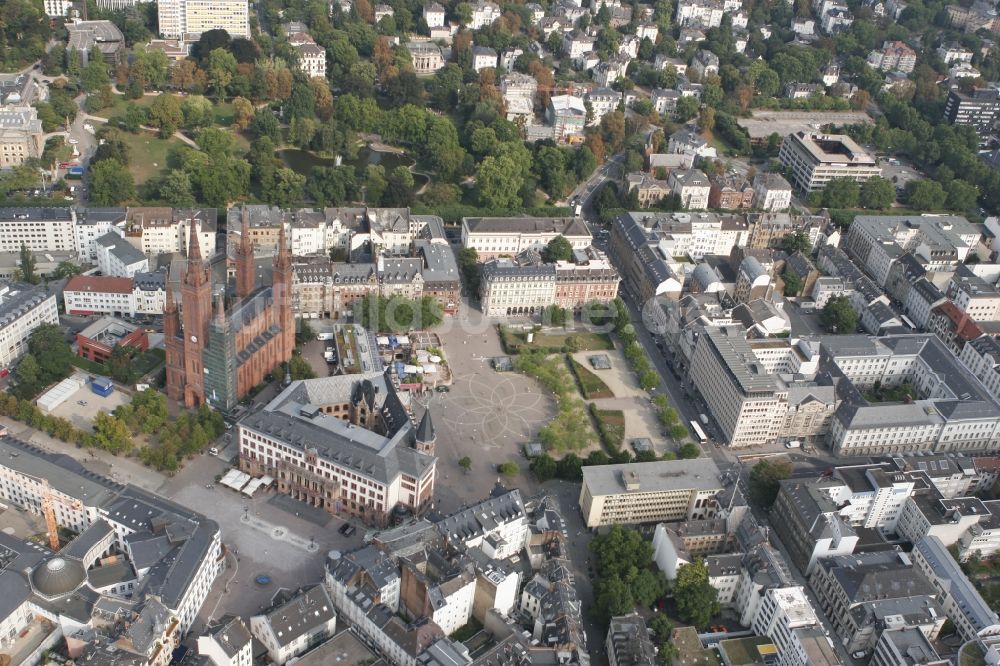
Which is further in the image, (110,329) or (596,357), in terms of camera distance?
(596,357)

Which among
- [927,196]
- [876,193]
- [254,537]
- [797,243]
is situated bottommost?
[254,537]

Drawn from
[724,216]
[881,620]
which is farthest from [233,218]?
[881,620]

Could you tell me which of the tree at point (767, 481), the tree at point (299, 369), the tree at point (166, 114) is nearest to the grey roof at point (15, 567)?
the tree at point (299, 369)

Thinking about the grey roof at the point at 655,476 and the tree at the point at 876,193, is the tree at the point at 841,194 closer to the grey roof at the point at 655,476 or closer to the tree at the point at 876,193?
the tree at the point at 876,193

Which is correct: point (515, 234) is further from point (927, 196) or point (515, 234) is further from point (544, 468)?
point (927, 196)

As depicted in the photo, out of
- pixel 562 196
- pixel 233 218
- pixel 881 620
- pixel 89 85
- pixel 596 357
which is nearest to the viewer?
pixel 881 620

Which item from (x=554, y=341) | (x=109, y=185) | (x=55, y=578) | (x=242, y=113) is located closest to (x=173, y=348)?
(x=55, y=578)

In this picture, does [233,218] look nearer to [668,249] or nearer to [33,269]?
[33,269]
